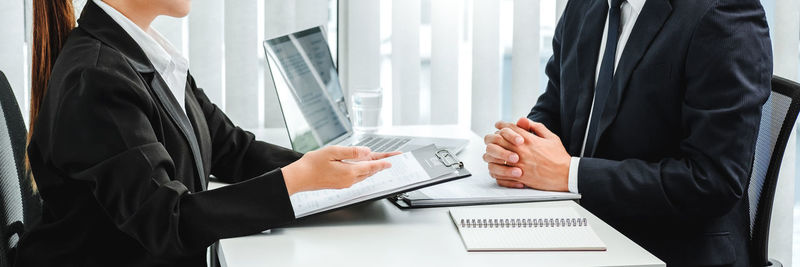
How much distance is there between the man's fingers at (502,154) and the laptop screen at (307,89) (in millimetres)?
454

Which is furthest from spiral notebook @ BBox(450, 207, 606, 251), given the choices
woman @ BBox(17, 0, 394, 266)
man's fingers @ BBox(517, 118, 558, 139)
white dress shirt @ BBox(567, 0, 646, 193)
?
white dress shirt @ BBox(567, 0, 646, 193)

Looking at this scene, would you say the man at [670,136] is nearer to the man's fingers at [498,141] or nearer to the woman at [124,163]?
the man's fingers at [498,141]

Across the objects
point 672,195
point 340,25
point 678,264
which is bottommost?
point 678,264

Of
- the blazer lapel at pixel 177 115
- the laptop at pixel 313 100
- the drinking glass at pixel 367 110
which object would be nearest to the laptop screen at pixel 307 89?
the laptop at pixel 313 100

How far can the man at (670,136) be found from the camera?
132 centimetres

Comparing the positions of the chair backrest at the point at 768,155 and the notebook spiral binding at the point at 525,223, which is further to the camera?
the chair backrest at the point at 768,155

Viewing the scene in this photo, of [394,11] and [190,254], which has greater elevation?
[394,11]

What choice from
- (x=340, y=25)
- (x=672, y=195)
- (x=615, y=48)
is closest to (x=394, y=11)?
(x=340, y=25)

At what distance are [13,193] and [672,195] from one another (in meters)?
1.12

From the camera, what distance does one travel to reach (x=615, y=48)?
1.53 meters

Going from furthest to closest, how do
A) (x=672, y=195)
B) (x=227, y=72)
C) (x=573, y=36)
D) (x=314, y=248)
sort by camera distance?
(x=227, y=72) < (x=573, y=36) < (x=672, y=195) < (x=314, y=248)

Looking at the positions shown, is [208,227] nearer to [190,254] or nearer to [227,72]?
[190,254]

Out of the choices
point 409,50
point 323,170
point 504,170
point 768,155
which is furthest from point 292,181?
point 409,50

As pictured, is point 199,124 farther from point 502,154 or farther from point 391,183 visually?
point 502,154
